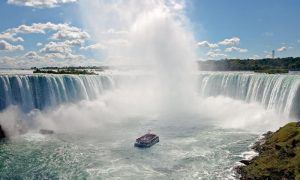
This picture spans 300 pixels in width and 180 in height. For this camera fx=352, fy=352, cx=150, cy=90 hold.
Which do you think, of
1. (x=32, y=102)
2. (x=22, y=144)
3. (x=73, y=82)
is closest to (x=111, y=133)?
(x=22, y=144)

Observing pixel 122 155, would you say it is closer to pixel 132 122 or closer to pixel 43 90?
pixel 132 122

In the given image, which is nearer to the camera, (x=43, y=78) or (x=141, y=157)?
(x=141, y=157)

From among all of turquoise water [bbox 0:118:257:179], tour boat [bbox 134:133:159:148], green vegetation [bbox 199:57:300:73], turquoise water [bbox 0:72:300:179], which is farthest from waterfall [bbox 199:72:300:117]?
green vegetation [bbox 199:57:300:73]

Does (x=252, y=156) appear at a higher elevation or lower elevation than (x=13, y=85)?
lower

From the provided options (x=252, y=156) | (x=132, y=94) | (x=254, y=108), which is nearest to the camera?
(x=252, y=156)

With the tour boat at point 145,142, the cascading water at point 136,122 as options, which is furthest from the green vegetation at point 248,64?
the tour boat at point 145,142

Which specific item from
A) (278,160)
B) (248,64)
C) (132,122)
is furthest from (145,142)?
(248,64)

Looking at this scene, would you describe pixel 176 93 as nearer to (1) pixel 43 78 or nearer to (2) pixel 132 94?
(2) pixel 132 94
